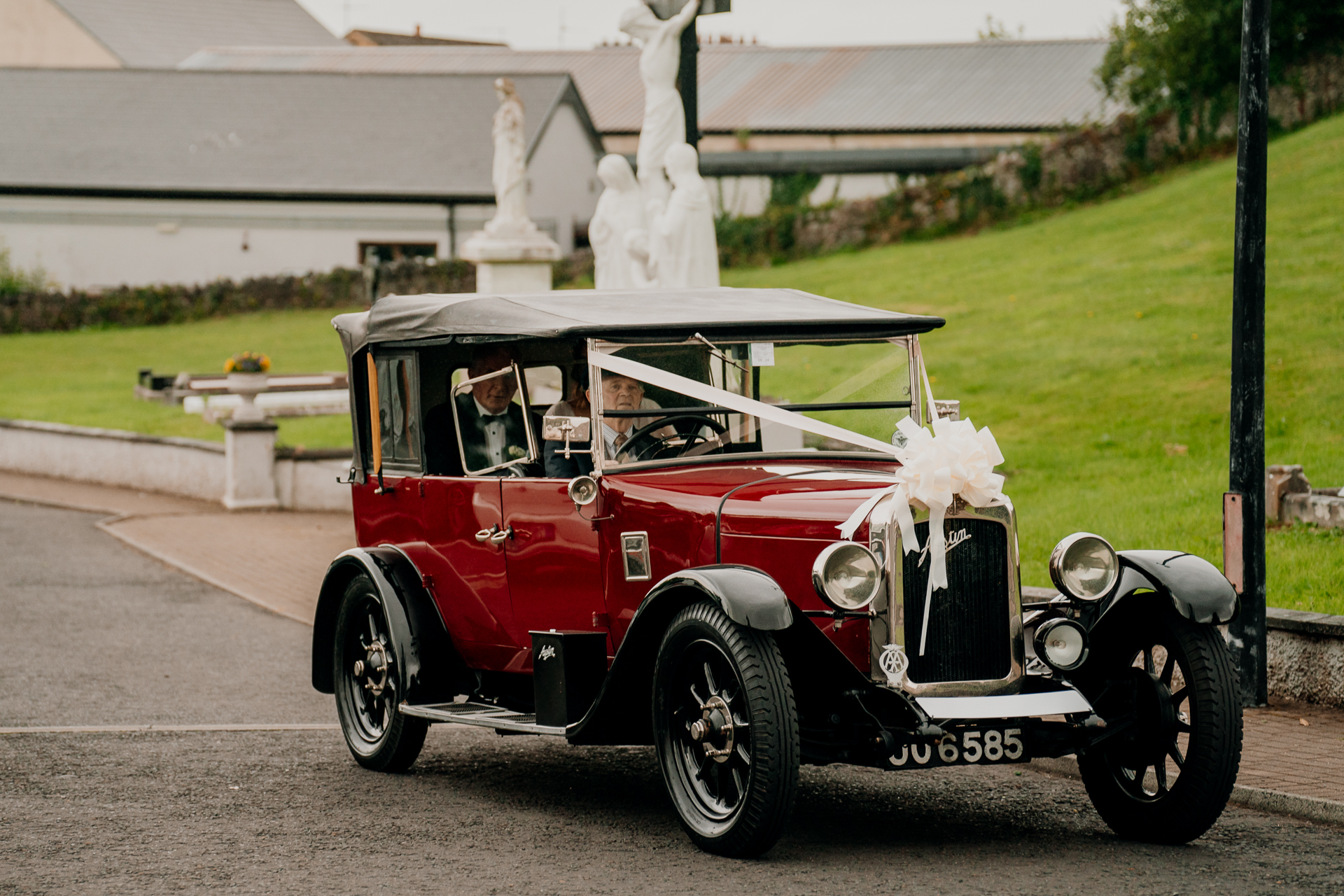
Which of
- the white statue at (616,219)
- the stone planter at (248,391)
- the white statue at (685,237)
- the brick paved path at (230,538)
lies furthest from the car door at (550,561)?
the stone planter at (248,391)

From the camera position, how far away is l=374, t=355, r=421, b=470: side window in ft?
25.3

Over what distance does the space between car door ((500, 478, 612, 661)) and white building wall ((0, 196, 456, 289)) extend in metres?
39.8

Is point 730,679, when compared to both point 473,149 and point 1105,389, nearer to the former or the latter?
point 1105,389

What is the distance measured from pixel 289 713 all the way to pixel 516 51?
192 ft

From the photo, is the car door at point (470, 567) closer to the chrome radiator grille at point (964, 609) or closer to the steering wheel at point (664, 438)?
the steering wheel at point (664, 438)

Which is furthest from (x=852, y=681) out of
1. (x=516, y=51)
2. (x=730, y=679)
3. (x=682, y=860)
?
(x=516, y=51)

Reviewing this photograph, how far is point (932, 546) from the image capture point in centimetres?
579

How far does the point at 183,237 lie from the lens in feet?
152

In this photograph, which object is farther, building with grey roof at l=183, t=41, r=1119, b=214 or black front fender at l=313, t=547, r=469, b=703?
building with grey roof at l=183, t=41, r=1119, b=214

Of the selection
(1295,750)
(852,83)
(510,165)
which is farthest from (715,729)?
(852,83)

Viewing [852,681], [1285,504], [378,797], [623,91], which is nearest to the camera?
[852,681]

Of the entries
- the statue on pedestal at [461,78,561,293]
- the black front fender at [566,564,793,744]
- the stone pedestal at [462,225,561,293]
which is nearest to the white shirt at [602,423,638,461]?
the black front fender at [566,564,793,744]

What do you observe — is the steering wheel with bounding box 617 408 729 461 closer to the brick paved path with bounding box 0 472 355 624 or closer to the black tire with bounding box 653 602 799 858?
the black tire with bounding box 653 602 799 858

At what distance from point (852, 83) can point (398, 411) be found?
49.4m
